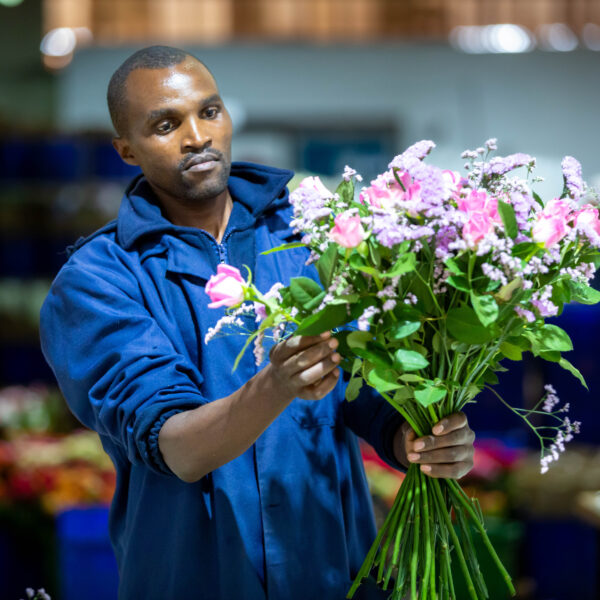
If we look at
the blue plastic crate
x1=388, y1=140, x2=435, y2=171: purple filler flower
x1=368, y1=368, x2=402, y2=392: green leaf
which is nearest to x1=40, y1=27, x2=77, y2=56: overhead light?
the blue plastic crate

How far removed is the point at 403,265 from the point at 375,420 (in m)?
0.45

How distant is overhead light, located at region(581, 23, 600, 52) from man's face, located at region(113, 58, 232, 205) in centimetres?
498

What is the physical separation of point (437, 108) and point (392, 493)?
4135 mm

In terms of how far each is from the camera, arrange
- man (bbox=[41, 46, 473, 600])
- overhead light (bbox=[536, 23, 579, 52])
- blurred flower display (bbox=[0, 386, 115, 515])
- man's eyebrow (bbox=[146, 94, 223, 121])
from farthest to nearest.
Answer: overhead light (bbox=[536, 23, 579, 52]), blurred flower display (bbox=[0, 386, 115, 515]), man's eyebrow (bbox=[146, 94, 223, 121]), man (bbox=[41, 46, 473, 600])

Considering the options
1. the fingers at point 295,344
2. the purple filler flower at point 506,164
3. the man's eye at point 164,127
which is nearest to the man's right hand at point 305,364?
the fingers at point 295,344

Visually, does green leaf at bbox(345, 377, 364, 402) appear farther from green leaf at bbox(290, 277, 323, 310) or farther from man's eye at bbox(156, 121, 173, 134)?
man's eye at bbox(156, 121, 173, 134)

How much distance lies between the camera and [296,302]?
44.7 inches

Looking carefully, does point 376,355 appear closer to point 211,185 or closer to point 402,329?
point 402,329

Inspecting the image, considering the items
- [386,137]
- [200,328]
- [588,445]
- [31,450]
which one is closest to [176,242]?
[200,328]

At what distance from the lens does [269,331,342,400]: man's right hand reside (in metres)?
1.15

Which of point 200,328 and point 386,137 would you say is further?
point 386,137

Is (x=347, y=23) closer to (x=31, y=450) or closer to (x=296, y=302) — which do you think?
(x=31, y=450)

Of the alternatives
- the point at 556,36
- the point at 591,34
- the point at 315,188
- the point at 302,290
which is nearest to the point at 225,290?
the point at 302,290

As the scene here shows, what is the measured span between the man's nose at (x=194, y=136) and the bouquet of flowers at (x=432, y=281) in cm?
24
